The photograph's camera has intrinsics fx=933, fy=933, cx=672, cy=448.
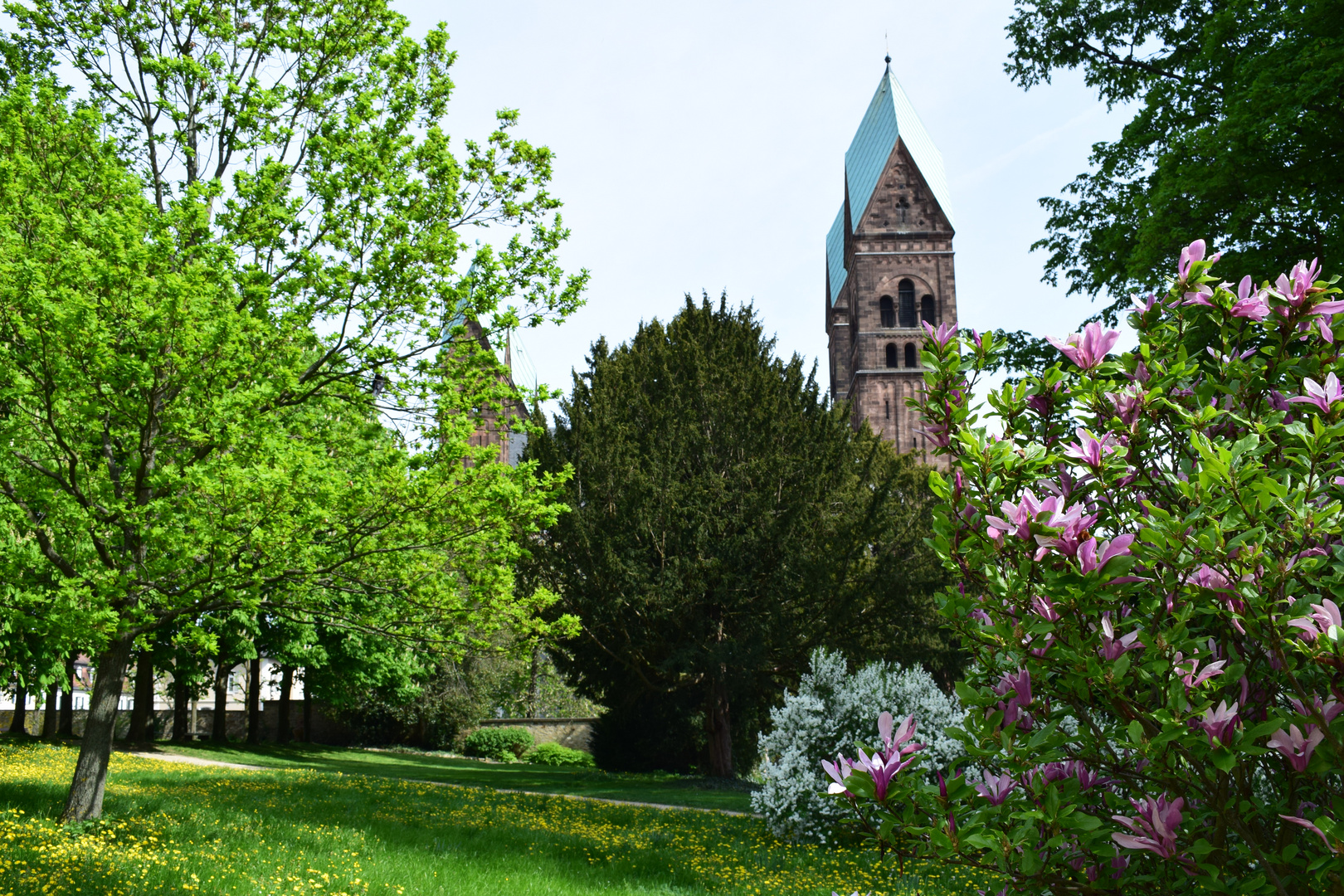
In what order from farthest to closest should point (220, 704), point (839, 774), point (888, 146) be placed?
1. point (888, 146)
2. point (220, 704)
3. point (839, 774)

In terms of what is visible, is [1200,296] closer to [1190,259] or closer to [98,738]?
[1190,259]

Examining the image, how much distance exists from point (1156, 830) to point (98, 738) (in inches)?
423

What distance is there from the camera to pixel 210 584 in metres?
8.68

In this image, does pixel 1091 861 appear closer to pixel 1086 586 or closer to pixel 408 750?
pixel 1086 586

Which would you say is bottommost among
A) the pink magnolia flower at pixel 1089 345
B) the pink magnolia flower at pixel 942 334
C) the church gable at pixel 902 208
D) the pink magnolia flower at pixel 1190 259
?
the pink magnolia flower at pixel 1089 345

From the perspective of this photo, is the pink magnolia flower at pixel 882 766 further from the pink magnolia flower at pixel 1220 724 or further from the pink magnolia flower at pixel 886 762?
the pink magnolia flower at pixel 1220 724

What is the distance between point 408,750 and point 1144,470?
3491 cm

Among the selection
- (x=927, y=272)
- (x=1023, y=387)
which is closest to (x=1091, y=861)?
(x=1023, y=387)

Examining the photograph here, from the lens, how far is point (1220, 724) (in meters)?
2.12

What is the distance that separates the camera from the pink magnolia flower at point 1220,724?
6.83 ft

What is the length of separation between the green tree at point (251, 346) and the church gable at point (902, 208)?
50568 mm

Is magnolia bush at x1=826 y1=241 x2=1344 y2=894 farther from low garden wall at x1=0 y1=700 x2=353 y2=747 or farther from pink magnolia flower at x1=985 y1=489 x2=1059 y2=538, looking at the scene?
low garden wall at x1=0 y1=700 x2=353 y2=747

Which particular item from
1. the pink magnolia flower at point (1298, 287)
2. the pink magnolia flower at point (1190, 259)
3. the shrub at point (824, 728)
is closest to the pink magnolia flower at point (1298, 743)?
the pink magnolia flower at point (1298, 287)

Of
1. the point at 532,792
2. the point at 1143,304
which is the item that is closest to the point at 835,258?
the point at 532,792
